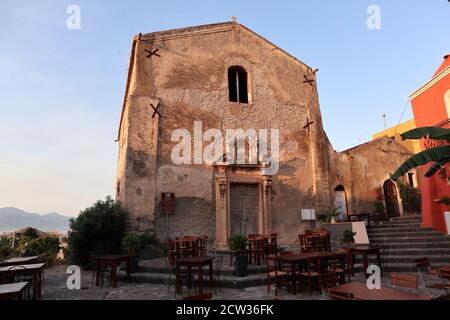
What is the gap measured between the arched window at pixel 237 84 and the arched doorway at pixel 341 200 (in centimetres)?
605

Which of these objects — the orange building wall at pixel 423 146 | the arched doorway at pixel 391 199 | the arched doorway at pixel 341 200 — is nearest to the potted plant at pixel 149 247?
the arched doorway at pixel 341 200

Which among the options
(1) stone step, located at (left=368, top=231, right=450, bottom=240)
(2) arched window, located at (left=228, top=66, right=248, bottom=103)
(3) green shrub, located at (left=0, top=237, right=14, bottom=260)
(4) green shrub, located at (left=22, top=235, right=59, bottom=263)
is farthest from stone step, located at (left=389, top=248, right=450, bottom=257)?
(3) green shrub, located at (left=0, top=237, right=14, bottom=260)

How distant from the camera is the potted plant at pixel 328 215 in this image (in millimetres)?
12906

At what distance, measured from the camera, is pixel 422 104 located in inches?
495

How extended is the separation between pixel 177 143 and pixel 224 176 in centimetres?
226

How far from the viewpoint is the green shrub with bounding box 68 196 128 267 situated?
10.2 metres

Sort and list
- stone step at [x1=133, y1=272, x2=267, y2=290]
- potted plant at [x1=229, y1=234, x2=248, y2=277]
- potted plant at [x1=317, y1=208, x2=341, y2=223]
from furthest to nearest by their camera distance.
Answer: potted plant at [x1=317, y1=208, x2=341, y2=223], potted plant at [x1=229, y1=234, x2=248, y2=277], stone step at [x1=133, y1=272, x2=267, y2=290]

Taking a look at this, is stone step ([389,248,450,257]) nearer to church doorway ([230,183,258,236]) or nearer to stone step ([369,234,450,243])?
stone step ([369,234,450,243])

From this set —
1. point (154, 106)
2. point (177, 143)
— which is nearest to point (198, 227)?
point (177, 143)

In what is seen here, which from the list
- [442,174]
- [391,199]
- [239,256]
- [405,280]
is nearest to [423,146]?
[442,174]

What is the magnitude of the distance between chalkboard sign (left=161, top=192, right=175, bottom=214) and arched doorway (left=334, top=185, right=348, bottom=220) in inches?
300

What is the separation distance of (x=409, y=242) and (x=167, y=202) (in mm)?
8555

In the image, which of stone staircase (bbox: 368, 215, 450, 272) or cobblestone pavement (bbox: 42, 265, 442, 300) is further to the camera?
stone staircase (bbox: 368, 215, 450, 272)

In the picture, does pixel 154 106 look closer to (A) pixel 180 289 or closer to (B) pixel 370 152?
(A) pixel 180 289
